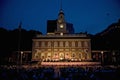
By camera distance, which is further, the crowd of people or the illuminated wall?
the illuminated wall

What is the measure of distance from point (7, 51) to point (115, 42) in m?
32.2

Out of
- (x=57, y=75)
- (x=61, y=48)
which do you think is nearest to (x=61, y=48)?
(x=61, y=48)

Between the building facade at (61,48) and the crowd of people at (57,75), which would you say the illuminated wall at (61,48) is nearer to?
the building facade at (61,48)

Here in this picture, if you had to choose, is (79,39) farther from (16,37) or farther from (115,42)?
(16,37)

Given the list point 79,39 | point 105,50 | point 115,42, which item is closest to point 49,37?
point 79,39

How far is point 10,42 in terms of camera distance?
56.2m

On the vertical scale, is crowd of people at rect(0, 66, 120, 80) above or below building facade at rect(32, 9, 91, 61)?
below

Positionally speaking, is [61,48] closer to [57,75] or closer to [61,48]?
[61,48]

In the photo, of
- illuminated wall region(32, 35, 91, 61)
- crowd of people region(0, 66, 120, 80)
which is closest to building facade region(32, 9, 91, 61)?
illuminated wall region(32, 35, 91, 61)

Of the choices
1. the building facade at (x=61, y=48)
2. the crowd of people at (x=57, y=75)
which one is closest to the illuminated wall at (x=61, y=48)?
the building facade at (x=61, y=48)

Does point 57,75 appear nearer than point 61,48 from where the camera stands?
Yes

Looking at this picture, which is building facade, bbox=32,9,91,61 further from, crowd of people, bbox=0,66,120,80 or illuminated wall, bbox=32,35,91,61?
crowd of people, bbox=0,66,120,80

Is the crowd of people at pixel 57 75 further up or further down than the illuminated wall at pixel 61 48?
further down

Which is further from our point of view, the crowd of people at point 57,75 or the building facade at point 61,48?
the building facade at point 61,48
